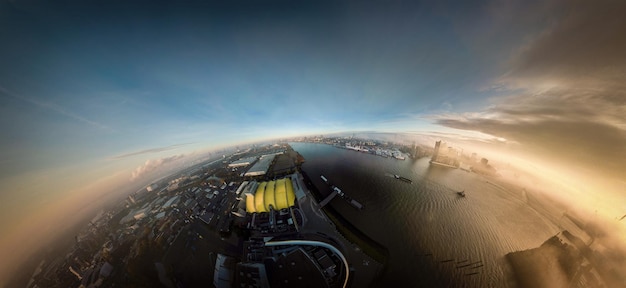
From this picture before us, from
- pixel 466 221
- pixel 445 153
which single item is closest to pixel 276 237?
pixel 466 221

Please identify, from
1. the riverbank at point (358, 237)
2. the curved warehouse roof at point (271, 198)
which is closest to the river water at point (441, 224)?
the riverbank at point (358, 237)

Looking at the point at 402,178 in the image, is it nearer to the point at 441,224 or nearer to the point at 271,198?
the point at 441,224

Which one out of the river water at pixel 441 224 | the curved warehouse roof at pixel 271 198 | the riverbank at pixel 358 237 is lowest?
the river water at pixel 441 224

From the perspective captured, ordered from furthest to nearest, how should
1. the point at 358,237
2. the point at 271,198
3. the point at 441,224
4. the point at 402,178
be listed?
1. the point at 402,178
2. the point at 271,198
3. the point at 441,224
4. the point at 358,237

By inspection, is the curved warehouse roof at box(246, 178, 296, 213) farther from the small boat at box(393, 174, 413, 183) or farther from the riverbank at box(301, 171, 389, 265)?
the small boat at box(393, 174, 413, 183)

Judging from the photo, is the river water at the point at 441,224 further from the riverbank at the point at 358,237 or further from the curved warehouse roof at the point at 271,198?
the curved warehouse roof at the point at 271,198

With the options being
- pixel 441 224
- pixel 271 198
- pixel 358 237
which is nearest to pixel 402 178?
pixel 441 224

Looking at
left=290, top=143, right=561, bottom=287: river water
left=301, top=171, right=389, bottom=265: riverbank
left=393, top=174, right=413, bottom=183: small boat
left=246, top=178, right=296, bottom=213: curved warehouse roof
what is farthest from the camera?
left=393, top=174, right=413, bottom=183: small boat

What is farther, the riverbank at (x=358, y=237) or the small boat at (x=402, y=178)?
the small boat at (x=402, y=178)

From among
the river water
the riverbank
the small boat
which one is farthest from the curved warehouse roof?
the small boat
